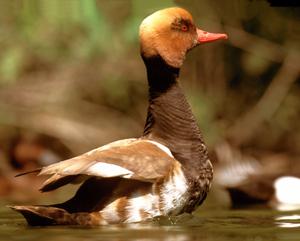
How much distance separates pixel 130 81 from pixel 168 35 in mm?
4372

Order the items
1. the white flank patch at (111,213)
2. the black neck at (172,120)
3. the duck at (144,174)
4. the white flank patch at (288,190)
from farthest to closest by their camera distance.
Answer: the white flank patch at (288,190) → the black neck at (172,120) → the white flank patch at (111,213) → the duck at (144,174)

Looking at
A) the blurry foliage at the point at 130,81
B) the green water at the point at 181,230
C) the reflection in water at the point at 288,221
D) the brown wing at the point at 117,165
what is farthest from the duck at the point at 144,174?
the blurry foliage at the point at 130,81

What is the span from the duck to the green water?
4.0 inches

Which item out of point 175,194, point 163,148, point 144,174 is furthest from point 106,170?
point 163,148

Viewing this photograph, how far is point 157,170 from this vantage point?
18.7 ft

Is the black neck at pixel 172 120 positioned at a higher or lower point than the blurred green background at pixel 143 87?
higher

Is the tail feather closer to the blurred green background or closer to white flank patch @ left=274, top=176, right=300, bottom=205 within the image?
white flank patch @ left=274, top=176, right=300, bottom=205

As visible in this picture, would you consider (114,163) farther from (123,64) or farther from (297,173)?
(123,64)

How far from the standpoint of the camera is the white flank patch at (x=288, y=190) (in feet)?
25.8

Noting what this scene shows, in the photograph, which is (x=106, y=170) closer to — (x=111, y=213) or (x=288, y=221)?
(x=111, y=213)

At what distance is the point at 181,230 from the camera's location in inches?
217

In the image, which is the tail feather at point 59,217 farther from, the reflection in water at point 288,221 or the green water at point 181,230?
the reflection in water at point 288,221

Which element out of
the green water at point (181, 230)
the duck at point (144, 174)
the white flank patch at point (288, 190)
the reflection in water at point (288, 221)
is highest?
the duck at point (144, 174)

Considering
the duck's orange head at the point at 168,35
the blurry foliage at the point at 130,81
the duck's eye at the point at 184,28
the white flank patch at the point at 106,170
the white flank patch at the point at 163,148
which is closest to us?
the white flank patch at the point at 106,170
